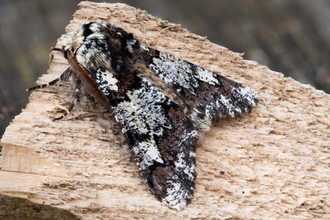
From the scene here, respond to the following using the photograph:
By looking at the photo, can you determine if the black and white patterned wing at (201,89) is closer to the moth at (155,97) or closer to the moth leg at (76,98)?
the moth at (155,97)

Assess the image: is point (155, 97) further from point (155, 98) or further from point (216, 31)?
point (216, 31)

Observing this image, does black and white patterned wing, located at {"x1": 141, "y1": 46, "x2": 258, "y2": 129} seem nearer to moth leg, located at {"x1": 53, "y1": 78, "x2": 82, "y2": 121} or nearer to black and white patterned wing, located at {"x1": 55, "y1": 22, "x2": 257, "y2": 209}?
black and white patterned wing, located at {"x1": 55, "y1": 22, "x2": 257, "y2": 209}

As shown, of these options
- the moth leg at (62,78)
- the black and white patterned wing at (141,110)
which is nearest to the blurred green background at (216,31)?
the moth leg at (62,78)

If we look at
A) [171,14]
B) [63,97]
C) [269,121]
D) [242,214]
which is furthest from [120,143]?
[171,14]

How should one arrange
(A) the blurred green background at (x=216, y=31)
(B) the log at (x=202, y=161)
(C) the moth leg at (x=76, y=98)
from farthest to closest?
1. (A) the blurred green background at (x=216, y=31)
2. (C) the moth leg at (x=76, y=98)
3. (B) the log at (x=202, y=161)

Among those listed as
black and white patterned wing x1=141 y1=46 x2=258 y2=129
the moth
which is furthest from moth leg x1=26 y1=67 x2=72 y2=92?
black and white patterned wing x1=141 y1=46 x2=258 y2=129

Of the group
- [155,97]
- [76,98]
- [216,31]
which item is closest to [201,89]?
[155,97]

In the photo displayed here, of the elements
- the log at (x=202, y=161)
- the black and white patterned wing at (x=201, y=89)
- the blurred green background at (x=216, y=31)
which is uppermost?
the blurred green background at (x=216, y=31)

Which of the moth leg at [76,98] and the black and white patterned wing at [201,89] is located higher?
the black and white patterned wing at [201,89]
